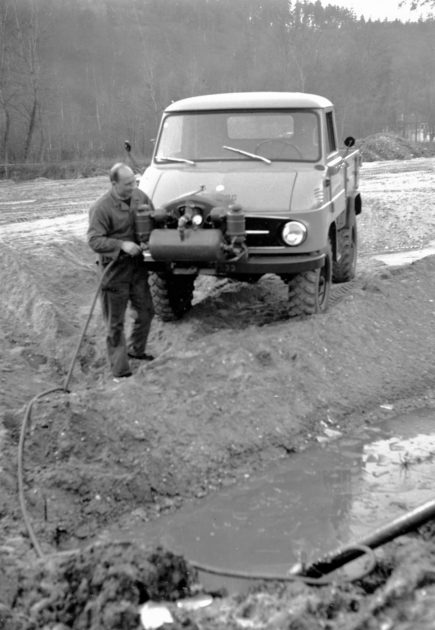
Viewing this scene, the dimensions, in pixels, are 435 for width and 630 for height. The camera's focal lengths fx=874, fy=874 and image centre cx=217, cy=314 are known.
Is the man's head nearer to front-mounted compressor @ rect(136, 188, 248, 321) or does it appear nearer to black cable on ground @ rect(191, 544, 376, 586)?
front-mounted compressor @ rect(136, 188, 248, 321)

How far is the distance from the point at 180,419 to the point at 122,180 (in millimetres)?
2095

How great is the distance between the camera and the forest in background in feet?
160

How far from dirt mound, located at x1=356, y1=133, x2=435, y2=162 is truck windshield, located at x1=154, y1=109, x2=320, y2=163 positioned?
29540mm

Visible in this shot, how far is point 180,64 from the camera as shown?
211ft

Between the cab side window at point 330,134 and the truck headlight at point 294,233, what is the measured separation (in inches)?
61.3

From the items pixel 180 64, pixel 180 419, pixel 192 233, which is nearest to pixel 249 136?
pixel 192 233

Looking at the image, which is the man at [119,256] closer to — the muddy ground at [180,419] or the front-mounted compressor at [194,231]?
the front-mounted compressor at [194,231]

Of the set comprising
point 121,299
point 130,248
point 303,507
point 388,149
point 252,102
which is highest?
point 252,102

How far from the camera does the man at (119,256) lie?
727 cm

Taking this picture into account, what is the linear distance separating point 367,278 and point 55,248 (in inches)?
169

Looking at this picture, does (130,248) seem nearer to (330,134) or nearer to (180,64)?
(330,134)

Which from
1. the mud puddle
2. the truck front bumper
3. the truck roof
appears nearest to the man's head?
the truck front bumper

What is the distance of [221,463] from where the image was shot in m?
6.27

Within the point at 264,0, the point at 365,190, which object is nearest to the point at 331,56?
the point at 264,0
